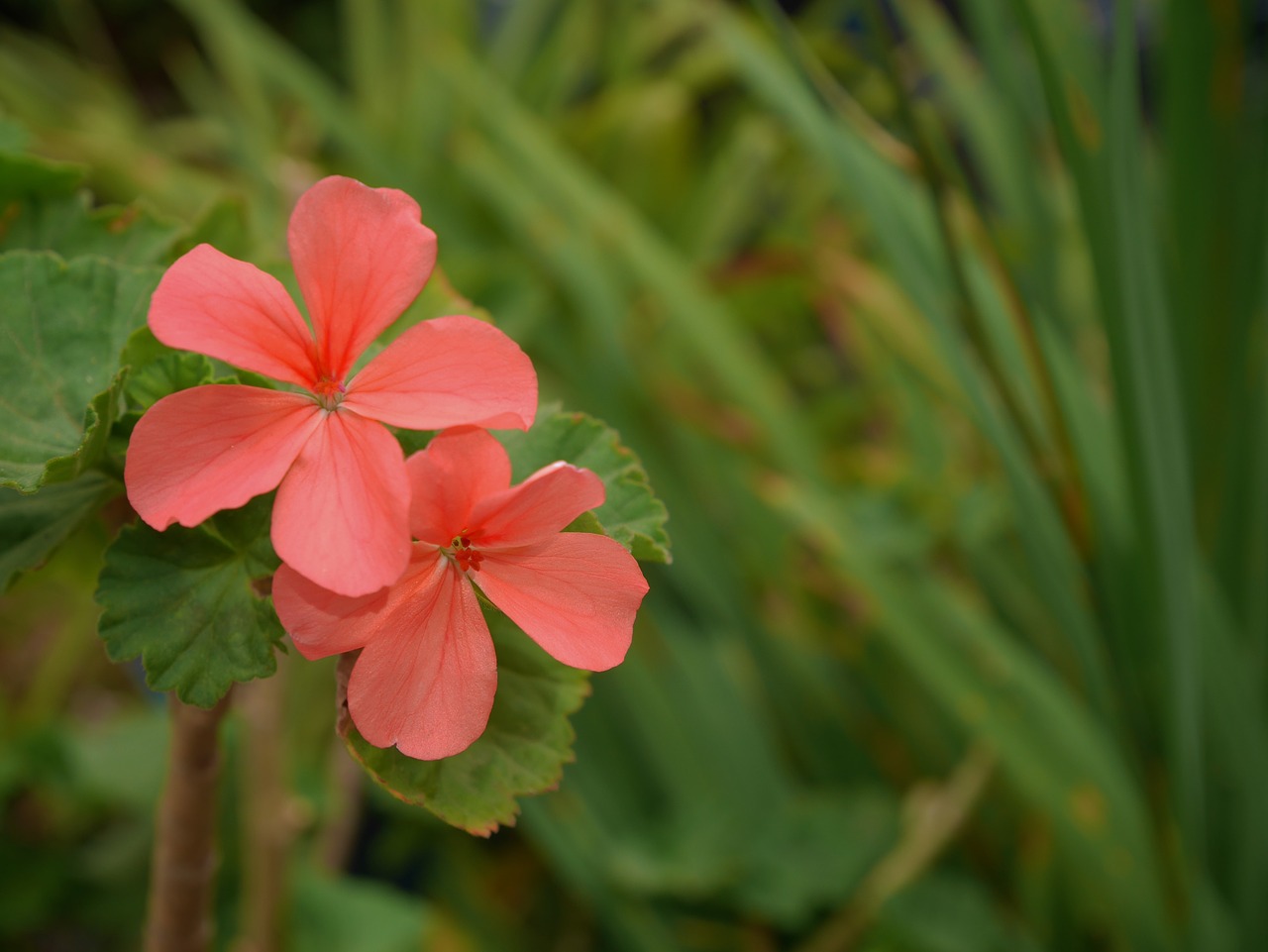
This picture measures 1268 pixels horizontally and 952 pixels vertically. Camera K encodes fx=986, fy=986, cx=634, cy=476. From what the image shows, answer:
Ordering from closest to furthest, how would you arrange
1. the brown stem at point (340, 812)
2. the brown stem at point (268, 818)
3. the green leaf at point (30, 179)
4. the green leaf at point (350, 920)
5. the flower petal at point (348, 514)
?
the flower petal at point (348, 514) < the green leaf at point (30, 179) < the brown stem at point (268, 818) < the green leaf at point (350, 920) < the brown stem at point (340, 812)

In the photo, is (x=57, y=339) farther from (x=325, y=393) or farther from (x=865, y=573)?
(x=865, y=573)

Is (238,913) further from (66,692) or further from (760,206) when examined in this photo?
(760,206)

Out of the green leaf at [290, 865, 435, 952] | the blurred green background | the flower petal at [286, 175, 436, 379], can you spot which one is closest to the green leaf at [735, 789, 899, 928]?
the blurred green background

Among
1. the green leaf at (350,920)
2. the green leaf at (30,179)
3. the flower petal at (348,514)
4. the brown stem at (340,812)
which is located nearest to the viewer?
the flower petal at (348,514)

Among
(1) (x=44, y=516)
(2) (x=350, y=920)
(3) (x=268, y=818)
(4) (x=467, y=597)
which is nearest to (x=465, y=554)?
(4) (x=467, y=597)

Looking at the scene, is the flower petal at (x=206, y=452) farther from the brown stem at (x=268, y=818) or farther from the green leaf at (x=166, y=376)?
the brown stem at (x=268, y=818)

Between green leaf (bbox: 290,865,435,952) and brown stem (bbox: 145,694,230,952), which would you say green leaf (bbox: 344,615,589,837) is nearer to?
brown stem (bbox: 145,694,230,952)

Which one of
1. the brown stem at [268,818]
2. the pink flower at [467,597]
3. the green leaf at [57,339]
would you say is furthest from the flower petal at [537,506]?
the brown stem at [268,818]
